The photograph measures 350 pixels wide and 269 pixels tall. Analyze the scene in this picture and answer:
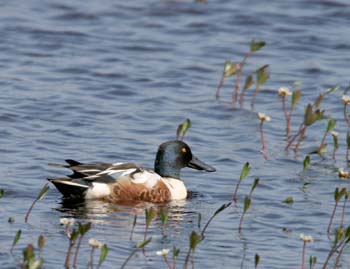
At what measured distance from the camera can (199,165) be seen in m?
11.4

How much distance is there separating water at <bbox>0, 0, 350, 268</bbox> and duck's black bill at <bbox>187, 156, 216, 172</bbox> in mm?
125

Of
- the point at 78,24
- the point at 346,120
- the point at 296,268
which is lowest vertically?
the point at 296,268

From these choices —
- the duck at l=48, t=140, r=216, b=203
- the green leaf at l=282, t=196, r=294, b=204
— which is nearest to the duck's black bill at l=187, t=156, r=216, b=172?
the duck at l=48, t=140, r=216, b=203

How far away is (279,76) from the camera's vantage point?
51.1ft

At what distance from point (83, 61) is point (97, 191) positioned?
5.45 metres

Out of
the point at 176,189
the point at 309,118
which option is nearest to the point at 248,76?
the point at 309,118

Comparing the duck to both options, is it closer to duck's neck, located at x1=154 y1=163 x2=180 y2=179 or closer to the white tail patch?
the white tail patch

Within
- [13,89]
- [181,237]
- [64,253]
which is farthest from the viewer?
[13,89]

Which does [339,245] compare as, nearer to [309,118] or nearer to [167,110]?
[309,118]

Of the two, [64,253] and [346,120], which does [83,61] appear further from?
[64,253]

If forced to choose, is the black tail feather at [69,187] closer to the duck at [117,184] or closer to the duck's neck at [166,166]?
the duck at [117,184]

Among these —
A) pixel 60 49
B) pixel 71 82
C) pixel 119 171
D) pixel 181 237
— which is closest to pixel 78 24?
pixel 60 49

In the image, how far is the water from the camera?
9305 millimetres

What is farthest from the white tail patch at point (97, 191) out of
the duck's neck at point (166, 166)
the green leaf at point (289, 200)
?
the green leaf at point (289, 200)
